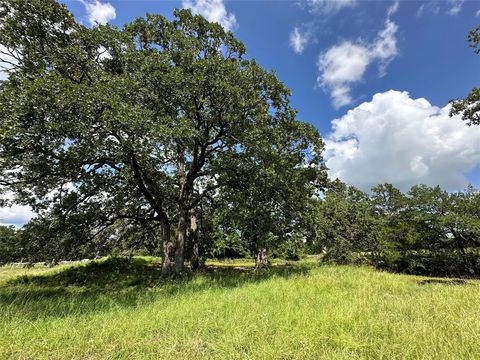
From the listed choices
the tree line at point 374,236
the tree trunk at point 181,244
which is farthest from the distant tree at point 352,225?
the tree trunk at point 181,244

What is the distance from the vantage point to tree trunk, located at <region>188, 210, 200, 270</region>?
17125 mm

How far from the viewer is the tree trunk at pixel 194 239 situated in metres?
17.1

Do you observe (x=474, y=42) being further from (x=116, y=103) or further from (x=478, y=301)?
(x=116, y=103)

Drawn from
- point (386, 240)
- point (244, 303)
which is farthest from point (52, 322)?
point (386, 240)

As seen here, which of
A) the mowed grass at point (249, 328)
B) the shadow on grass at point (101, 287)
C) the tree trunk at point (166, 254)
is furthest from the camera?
the tree trunk at point (166, 254)

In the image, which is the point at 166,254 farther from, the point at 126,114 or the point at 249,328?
→ the point at 249,328

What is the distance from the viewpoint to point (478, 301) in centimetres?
643

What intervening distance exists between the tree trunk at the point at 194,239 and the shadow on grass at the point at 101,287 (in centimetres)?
262

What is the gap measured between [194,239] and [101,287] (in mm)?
6151

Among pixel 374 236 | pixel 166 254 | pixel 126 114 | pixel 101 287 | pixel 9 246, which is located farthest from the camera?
pixel 374 236

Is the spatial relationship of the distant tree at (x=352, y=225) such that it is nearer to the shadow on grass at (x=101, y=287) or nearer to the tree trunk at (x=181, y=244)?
the shadow on grass at (x=101, y=287)

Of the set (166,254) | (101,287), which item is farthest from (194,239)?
(101,287)

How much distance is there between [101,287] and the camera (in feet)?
40.0

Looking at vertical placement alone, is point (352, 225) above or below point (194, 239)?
above
